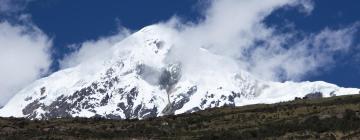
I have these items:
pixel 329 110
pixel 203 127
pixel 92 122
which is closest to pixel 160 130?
pixel 203 127

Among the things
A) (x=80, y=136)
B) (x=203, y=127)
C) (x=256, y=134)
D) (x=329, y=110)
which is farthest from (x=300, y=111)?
(x=80, y=136)

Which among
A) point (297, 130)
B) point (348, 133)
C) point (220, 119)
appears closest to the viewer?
point (348, 133)

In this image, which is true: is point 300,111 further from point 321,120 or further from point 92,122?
point 92,122

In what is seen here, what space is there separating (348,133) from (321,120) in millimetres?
11579

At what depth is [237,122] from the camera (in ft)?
390

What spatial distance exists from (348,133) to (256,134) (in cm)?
1123

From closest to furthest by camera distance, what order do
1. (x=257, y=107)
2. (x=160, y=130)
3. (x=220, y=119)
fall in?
(x=160, y=130), (x=220, y=119), (x=257, y=107)

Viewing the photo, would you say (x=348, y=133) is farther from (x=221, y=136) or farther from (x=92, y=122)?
(x=92, y=122)

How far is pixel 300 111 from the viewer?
126250mm

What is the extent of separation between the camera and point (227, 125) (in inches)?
4604

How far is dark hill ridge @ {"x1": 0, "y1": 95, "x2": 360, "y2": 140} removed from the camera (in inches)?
4011

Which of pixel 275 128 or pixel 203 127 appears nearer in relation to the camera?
pixel 275 128

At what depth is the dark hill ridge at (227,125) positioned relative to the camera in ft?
334

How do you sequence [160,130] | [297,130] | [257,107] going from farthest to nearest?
[257,107]
[160,130]
[297,130]
